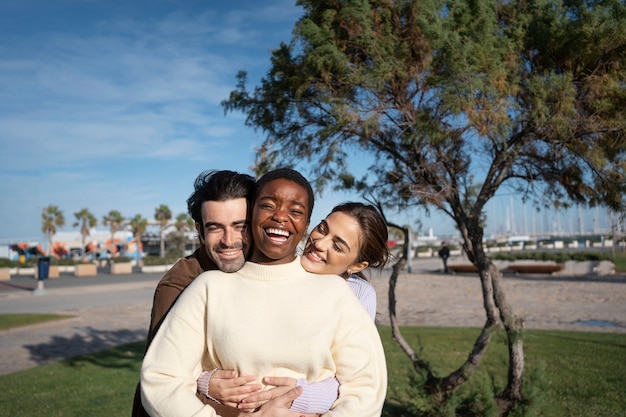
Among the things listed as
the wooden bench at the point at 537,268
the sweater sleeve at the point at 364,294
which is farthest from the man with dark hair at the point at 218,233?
the wooden bench at the point at 537,268

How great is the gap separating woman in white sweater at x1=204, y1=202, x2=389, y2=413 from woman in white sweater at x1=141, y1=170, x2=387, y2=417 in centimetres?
4

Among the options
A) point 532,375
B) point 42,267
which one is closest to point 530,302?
point 532,375

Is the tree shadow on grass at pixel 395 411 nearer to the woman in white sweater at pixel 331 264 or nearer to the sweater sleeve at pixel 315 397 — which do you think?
the woman in white sweater at pixel 331 264

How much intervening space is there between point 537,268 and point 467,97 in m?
25.0

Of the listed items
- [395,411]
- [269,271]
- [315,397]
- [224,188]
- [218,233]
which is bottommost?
[395,411]

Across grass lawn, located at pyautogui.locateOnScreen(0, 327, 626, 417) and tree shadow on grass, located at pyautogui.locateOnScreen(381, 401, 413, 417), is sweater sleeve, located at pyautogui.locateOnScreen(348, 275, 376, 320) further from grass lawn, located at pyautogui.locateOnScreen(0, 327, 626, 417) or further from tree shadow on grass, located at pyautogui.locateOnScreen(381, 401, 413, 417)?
tree shadow on grass, located at pyautogui.locateOnScreen(381, 401, 413, 417)

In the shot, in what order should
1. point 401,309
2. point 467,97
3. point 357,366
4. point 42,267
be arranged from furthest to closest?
point 42,267, point 401,309, point 467,97, point 357,366

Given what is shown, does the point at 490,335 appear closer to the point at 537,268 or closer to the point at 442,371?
the point at 442,371

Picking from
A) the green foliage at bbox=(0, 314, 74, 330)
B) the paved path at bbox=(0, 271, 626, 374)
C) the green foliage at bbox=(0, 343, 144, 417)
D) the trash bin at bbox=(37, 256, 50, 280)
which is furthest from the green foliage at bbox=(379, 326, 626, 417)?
the trash bin at bbox=(37, 256, 50, 280)

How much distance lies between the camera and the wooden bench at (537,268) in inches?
1064

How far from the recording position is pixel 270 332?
1.94 m

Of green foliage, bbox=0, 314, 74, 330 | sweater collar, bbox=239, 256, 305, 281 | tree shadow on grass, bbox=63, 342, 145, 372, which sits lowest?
tree shadow on grass, bbox=63, 342, 145, 372

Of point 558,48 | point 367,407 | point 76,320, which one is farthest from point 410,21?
point 76,320

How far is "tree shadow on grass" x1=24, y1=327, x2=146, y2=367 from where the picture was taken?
10133 mm
